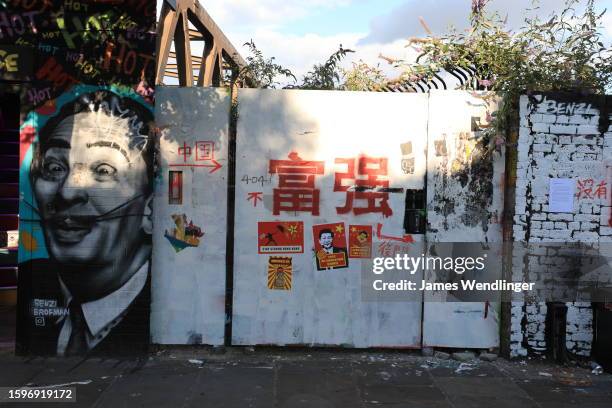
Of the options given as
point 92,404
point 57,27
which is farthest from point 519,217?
point 57,27

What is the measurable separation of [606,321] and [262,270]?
3.48 meters

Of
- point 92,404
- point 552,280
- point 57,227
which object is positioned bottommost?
point 92,404

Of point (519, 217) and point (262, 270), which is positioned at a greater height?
point (519, 217)

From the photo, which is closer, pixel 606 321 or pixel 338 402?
pixel 338 402

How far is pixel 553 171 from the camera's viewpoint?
5277 mm

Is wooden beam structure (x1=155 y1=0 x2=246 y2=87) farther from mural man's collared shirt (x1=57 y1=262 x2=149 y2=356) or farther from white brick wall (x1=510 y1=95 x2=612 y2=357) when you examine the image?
white brick wall (x1=510 y1=95 x2=612 y2=357)

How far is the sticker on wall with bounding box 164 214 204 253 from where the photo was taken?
5.35 m

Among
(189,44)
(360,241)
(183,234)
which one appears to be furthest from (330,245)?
(189,44)

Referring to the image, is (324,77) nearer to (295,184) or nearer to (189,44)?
(295,184)

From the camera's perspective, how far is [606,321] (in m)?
5.17

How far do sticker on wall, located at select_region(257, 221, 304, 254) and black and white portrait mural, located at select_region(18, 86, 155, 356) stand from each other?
1.13 m

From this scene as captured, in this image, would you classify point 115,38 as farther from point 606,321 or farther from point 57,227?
point 606,321

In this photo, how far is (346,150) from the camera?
5.37 m

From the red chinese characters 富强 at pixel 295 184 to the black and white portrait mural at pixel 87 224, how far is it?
128 cm
